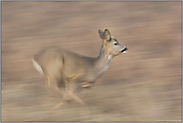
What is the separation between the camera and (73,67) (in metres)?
3.62

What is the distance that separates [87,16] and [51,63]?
11.3 feet

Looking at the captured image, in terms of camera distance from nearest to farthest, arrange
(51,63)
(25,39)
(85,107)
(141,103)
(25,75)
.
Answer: (51,63) → (85,107) → (141,103) → (25,75) → (25,39)

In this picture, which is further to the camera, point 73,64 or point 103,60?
point 103,60

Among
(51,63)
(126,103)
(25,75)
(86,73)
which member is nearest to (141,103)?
(126,103)

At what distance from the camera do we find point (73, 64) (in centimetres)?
362

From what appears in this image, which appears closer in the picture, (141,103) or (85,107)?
(85,107)

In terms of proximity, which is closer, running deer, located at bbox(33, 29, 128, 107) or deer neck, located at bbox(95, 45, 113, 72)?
running deer, located at bbox(33, 29, 128, 107)

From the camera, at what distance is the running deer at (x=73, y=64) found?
3.54 meters

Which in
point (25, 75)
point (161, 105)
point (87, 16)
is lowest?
point (161, 105)

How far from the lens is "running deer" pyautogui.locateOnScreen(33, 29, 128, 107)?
3.54 m

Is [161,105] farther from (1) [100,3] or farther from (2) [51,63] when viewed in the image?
(1) [100,3]

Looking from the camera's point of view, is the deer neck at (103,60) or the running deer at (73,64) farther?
the deer neck at (103,60)

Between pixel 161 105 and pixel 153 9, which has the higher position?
pixel 153 9

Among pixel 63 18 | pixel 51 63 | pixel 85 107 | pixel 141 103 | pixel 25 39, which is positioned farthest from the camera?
pixel 63 18
